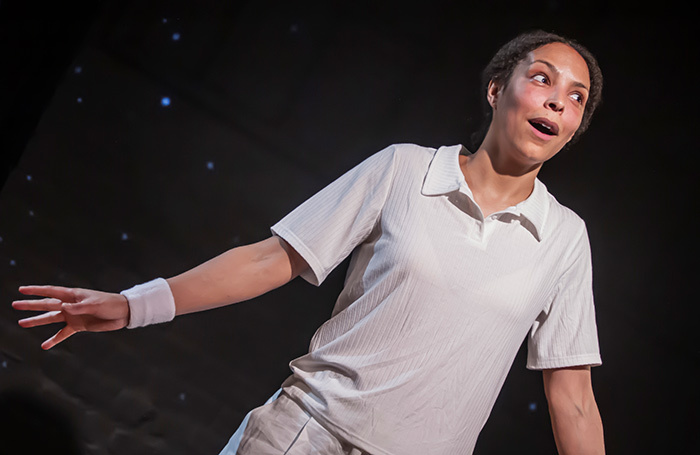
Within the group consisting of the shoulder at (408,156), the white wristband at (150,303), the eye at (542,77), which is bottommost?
the white wristband at (150,303)

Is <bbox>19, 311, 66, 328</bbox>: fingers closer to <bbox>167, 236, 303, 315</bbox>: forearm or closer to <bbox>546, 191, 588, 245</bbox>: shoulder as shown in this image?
<bbox>167, 236, 303, 315</bbox>: forearm

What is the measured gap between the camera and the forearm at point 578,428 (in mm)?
1273

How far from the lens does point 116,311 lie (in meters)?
1.05

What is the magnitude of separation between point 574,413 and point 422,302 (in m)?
0.44

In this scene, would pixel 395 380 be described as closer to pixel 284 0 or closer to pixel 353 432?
pixel 353 432

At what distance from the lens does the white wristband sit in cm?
107

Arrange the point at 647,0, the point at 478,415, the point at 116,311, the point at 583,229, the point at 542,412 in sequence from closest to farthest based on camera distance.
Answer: the point at 116,311 < the point at 478,415 < the point at 583,229 < the point at 647,0 < the point at 542,412

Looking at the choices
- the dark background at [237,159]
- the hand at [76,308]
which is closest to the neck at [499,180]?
the dark background at [237,159]

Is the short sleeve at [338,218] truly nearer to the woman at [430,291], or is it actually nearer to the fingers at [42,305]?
the woman at [430,291]

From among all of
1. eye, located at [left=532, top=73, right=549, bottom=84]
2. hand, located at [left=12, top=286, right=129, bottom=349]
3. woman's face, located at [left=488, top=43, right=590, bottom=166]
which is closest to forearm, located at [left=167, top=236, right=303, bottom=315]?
hand, located at [left=12, top=286, right=129, bottom=349]

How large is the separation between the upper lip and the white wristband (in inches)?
31.3

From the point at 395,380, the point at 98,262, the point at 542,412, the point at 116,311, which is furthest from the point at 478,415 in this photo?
the point at 98,262

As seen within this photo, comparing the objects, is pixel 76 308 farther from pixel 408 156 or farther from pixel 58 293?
pixel 408 156

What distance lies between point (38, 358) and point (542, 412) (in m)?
1.39
